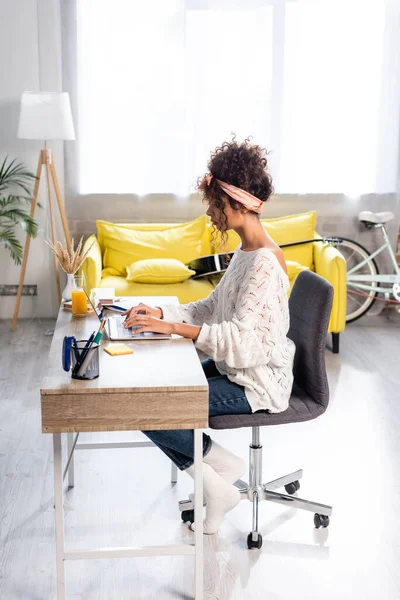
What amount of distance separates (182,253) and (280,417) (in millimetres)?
2762

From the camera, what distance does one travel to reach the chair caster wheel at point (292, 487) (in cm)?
276

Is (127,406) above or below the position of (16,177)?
below

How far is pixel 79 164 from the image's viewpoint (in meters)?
5.30

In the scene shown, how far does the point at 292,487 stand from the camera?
2766 millimetres

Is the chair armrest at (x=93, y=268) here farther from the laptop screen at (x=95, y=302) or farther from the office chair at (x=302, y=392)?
the office chair at (x=302, y=392)

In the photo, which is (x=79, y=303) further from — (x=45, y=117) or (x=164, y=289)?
(x=45, y=117)

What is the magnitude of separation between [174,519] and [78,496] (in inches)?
15.5

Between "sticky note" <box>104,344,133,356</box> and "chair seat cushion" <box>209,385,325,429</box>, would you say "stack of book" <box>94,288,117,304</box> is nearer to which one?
"sticky note" <box>104,344,133,356</box>

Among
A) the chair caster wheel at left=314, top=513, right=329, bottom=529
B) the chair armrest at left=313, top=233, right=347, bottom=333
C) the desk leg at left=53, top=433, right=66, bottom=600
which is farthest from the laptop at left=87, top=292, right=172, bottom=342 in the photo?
the chair armrest at left=313, top=233, right=347, bottom=333

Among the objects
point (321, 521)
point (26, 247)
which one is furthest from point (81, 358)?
point (26, 247)

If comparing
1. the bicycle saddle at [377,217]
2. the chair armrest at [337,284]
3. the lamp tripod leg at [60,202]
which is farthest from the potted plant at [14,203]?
the bicycle saddle at [377,217]

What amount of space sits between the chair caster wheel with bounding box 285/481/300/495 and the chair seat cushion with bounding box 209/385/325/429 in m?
0.48

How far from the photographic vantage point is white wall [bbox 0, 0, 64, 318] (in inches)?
200

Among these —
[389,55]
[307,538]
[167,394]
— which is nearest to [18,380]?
[307,538]
